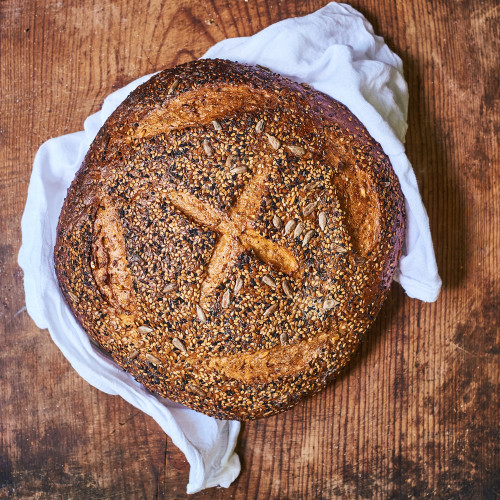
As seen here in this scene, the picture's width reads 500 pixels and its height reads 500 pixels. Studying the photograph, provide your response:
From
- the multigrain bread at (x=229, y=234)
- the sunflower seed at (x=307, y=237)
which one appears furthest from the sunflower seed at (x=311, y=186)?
the sunflower seed at (x=307, y=237)

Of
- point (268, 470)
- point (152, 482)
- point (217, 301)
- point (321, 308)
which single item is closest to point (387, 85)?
point (321, 308)

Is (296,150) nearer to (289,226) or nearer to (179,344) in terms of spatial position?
(289,226)

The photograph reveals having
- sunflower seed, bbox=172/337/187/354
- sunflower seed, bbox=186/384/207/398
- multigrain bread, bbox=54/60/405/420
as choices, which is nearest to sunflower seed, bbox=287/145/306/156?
multigrain bread, bbox=54/60/405/420

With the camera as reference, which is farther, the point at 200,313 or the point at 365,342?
the point at 365,342

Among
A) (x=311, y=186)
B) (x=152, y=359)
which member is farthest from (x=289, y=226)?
(x=152, y=359)

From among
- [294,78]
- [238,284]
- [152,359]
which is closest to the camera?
[238,284]

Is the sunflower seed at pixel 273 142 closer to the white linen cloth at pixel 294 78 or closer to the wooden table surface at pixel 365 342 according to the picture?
the white linen cloth at pixel 294 78

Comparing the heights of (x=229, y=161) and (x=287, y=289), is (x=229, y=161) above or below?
above

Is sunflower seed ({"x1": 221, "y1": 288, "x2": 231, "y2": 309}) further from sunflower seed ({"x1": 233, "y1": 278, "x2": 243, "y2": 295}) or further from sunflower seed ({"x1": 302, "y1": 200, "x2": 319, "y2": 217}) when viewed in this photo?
sunflower seed ({"x1": 302, "y1": 200, "x2": 319, "y2": 217})
